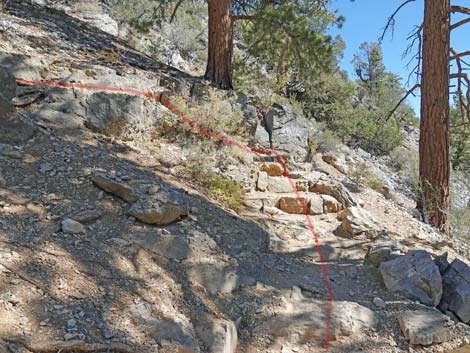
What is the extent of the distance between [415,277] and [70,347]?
3.03 metres

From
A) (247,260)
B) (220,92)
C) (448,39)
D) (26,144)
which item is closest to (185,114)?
(220,92)

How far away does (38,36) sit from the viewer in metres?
6.39

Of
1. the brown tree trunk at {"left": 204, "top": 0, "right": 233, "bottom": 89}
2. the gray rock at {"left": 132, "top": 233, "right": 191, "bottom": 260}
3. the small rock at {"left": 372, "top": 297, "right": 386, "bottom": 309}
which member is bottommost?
the small rock at {"left": 372, "top": 297, "right": 386, "bottom": 309}

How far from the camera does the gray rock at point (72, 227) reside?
3.02 meters

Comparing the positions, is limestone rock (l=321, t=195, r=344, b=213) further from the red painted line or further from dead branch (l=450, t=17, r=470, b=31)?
dead branch (l=450, t=17, r=470, b=31)

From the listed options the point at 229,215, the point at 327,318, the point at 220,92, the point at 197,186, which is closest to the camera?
the point at 327,318

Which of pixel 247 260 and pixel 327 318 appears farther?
pixel 247 260

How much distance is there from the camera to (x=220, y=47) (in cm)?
821

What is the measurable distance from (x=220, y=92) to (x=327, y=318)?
503 centimetres

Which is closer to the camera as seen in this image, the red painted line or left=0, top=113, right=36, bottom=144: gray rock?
left=0, top=113, right=36, bottom=144: gray rock

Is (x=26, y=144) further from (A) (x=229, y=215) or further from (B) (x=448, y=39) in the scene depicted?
(B) (x=448, y=39)

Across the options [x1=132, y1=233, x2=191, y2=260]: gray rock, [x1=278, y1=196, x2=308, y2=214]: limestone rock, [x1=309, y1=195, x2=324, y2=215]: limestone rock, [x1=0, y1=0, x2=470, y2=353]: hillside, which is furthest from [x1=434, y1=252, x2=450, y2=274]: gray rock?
[x1=132, y1=233, x2=191, y2=260]: gray rock

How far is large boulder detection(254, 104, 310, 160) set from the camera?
7.33 m

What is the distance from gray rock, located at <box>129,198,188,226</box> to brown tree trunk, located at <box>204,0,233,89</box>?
4935mm
